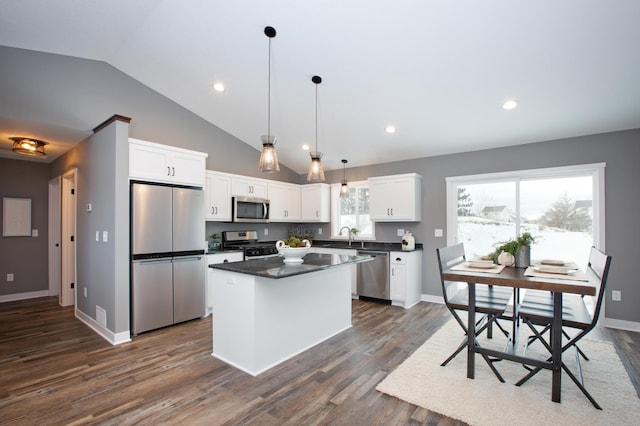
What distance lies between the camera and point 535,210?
4.29 m

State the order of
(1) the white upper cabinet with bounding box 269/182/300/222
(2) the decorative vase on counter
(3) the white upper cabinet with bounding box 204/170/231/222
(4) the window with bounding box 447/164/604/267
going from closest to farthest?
(2) the decorative vase on counter
(4) the window with bounding box 447/164/604/267
(3) the white upper cabinet with bounding box 204/170/231/222
(1) the white upper cabinet with bounding box 269/182/300/222

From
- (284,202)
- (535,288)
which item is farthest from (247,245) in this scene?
(535,288)

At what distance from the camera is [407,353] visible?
304cm

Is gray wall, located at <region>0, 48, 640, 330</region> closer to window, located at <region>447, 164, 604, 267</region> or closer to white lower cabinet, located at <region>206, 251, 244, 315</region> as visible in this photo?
window, located at <region>447, 164, 604, 267</region>

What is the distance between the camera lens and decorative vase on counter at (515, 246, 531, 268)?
279cm

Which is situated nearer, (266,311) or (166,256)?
(266,311)

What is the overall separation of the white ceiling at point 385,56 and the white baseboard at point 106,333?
91.6 inches

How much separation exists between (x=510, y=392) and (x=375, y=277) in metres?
2.67

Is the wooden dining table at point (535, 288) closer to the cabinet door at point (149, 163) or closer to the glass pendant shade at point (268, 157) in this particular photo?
the glass pendant shade at point (268, 157)

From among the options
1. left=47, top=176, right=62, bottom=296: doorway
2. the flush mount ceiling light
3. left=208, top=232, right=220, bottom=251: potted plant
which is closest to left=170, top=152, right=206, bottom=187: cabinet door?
left=208, top=232, right=220, bottom=251: potted plant

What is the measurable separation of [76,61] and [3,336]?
3.16 m

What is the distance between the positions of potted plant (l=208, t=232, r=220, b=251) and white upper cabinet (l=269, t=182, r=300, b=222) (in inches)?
38.6

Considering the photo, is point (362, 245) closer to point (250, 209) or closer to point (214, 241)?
point (250, 209)

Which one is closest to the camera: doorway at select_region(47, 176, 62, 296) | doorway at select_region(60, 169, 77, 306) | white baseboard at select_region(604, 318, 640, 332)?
white baseboard at select_region(604, 318, 640, 332)
